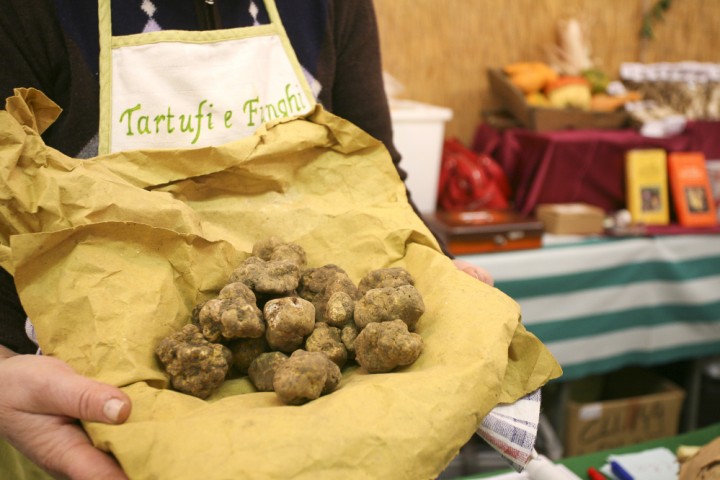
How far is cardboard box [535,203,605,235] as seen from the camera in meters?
2.34

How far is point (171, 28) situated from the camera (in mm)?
980

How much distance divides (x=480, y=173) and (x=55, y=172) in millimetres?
1977

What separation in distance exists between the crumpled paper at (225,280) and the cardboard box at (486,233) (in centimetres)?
118

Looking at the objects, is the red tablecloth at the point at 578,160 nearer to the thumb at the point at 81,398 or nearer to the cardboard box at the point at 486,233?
the cardboard box at the point at 486,233

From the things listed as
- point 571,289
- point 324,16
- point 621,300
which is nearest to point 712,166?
point 621,300

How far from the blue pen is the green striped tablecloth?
3.09 ft

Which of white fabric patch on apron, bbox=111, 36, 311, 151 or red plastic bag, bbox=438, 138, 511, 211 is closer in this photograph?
white fabric patch on apron, bbox=111, 36, 311, 151

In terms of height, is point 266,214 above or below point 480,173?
above

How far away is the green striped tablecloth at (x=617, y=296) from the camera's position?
2189 mm

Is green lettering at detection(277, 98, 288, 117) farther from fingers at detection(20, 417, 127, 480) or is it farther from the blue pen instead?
the blue pen

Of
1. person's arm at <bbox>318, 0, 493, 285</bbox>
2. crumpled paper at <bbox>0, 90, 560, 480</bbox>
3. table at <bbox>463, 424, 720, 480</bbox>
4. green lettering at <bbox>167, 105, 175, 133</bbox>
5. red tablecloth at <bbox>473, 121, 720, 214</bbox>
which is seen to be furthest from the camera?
red tablecloth at <bbox>473, 121, 720, 214</bbox>

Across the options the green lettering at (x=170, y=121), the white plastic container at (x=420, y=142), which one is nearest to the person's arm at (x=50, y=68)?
the green lettering at (x=170, y=121)

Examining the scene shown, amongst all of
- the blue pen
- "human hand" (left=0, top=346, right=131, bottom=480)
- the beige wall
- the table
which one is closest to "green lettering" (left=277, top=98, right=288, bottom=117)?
"human hand" (left=0, top=346, right=131, bottom=480)

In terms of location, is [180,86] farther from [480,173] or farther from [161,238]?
[480,173]
